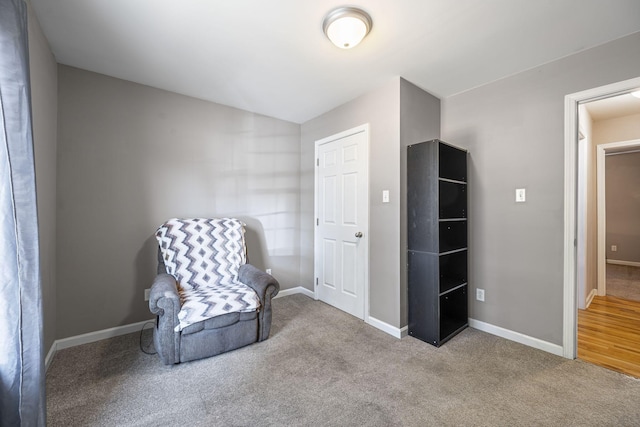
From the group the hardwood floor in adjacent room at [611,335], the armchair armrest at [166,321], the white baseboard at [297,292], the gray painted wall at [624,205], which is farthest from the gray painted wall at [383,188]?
the gray painted wall at [624,205]

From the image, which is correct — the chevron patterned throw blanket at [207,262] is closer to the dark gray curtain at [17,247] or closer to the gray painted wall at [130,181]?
the gray painted wall at [130,181]

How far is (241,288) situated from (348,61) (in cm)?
213

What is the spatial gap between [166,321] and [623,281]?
20.5 ft

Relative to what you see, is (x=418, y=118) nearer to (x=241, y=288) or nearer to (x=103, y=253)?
(x=241, y=288)

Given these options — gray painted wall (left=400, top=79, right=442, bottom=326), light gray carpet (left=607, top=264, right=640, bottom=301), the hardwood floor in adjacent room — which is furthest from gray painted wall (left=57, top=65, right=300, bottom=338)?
light gray carpet (left=607, top=264, right=640, bottom=301)

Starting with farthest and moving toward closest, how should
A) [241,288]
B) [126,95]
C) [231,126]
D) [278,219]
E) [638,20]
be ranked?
1. [278,219]
2. [231,126]
3. [126,95]
4. [241,288]
5. [638,20]

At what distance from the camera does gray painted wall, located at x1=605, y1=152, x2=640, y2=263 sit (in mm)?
5043

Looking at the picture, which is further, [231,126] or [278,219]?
[278,219]

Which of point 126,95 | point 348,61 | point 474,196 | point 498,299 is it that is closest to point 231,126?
point 126,95

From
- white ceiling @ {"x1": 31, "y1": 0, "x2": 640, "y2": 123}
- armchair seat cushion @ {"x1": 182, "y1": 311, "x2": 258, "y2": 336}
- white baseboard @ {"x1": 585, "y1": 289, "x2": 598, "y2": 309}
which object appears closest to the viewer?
white ceiling @ {"x1": 31, "y1": 0, "x2": 640, "y2": 123}

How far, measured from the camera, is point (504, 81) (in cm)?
247

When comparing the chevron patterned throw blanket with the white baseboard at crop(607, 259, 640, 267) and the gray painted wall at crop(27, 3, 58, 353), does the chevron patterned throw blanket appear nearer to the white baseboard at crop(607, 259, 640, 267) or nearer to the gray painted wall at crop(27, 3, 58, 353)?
the gray painted wall at crop(27, 3, 58, 353)

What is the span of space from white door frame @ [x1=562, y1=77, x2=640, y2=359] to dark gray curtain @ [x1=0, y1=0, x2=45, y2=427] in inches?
127

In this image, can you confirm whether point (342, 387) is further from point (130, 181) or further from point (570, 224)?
point (130, 181)
